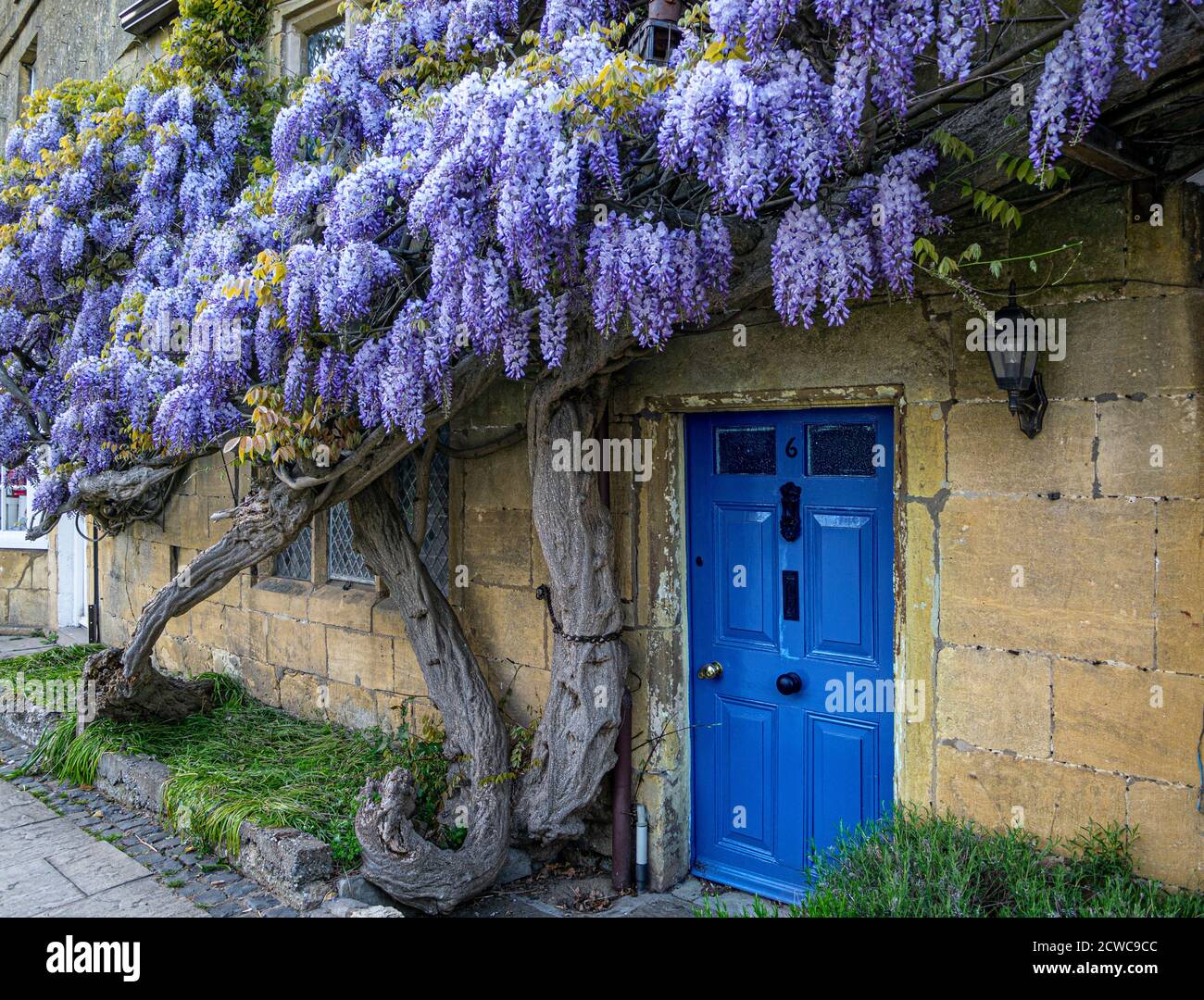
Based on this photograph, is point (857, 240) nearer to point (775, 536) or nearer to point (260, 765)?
point (775, 536)

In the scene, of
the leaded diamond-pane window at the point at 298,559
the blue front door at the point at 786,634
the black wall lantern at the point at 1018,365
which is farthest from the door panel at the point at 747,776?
the leaded diamond-pane window at the point at 298,559

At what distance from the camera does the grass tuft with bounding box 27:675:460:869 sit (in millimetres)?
4680

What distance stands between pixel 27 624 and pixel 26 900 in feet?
25.1

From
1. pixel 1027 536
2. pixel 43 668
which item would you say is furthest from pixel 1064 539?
pixel 43 668

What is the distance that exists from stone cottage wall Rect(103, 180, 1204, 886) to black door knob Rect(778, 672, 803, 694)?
0.53 meters

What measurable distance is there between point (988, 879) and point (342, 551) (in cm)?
456

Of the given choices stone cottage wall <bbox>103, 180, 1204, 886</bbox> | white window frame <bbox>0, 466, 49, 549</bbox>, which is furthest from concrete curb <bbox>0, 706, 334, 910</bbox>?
white window frame <bbox>0, 466, 49, 549</bbox>

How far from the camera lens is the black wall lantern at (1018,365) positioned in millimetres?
3182

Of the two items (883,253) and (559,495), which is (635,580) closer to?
(559,495)

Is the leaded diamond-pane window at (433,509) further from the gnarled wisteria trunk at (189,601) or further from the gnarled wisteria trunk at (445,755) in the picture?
the gnarled wisteria trunk at (189,601)

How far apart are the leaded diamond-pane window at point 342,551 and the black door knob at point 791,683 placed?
3155 mm

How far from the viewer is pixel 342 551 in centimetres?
646

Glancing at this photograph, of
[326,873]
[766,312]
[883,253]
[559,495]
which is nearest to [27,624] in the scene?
[326,873]

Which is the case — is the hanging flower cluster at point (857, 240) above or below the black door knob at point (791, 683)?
above
